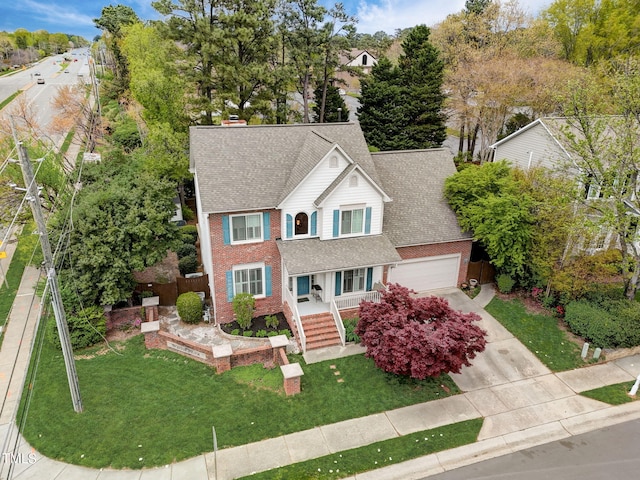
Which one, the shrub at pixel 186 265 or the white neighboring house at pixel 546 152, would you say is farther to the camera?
the shrub at pixel 186 265

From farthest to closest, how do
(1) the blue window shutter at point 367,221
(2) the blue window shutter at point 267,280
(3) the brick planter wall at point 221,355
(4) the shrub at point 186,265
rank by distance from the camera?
(4) the shrub at point 186,265, (1) the blue window shutter at point 367,221, (2) the blue window shutter at point 267,280, (3) the brick planter wall at point 221,355

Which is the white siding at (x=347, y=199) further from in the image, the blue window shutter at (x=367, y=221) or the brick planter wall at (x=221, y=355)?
the brick planter wall at (x=221, y=355)

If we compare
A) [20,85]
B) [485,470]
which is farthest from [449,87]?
[20,85]

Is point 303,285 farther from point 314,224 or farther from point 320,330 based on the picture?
point 314,224

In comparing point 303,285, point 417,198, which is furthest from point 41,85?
point 417,198

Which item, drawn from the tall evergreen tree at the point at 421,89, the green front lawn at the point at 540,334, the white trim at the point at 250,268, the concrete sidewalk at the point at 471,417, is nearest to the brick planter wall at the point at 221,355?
the concrete sidewalk at the point at 471,417

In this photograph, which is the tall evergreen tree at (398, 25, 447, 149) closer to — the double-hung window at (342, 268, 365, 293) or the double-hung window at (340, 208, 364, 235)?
the double-hung window at (340, 208, 364, 235)

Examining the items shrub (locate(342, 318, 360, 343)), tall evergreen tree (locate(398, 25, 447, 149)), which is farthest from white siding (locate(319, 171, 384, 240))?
Answer: tall evergreen tree (locate(398, 25, 447, 149))

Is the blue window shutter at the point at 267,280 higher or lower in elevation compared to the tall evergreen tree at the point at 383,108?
lower
